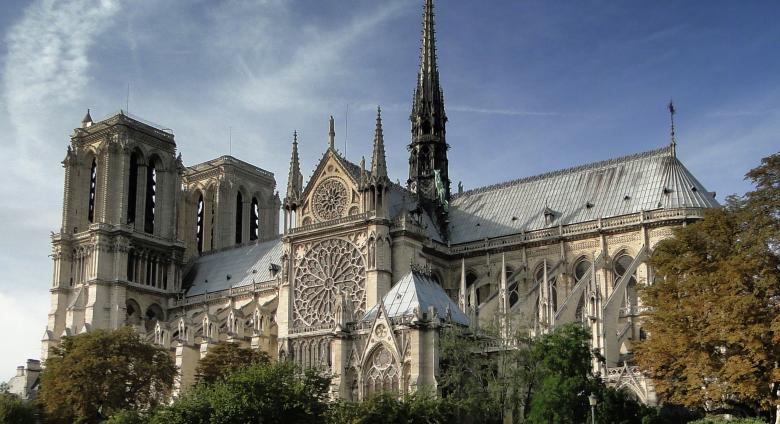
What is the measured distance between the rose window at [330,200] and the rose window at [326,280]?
166 cm

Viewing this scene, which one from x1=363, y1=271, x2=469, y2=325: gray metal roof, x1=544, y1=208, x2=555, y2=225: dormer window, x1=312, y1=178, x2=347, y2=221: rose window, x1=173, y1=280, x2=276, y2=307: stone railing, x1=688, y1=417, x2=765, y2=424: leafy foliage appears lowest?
x1=688, y1=417, x2=765, y2=424: leafy foliage

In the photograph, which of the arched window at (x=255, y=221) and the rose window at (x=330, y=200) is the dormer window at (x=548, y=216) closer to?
the rose window at (x=330, y=200)

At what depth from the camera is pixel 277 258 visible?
7612 cm

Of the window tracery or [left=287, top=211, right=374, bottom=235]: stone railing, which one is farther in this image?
[left=287, top=211, right=374, bottom=235]: stone railing

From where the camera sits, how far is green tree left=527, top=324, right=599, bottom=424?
37.1m

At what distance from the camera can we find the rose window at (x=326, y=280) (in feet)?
197

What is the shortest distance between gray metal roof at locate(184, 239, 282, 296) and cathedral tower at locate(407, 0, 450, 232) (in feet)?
39.0

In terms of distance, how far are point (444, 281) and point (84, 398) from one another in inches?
846

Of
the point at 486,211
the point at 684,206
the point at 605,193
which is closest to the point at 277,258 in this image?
the point at 486,211

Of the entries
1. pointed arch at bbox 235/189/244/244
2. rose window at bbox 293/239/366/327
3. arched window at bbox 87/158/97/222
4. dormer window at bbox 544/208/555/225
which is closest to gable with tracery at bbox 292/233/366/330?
rose window at bbox 293/239/366/327

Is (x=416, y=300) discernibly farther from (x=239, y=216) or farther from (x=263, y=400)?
(x=239, y=216)

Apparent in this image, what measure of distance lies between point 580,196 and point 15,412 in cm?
3255

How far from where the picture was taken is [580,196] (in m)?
63.2

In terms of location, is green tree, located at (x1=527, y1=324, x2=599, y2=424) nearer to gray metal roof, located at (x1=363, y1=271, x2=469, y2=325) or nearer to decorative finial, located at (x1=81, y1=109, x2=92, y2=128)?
gray metal roof, located at (x1=363, y1=271, x2=469, y2=325)
